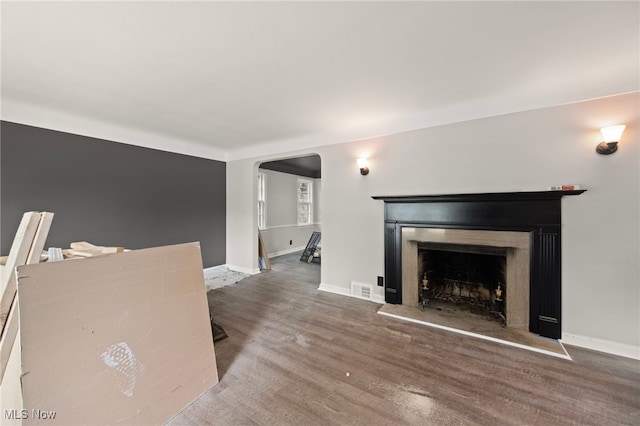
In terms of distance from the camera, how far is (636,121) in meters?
2.13

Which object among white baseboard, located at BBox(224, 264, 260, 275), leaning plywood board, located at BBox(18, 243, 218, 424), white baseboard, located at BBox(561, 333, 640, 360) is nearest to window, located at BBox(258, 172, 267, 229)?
white baseboard, located at BBox(224, 264, 260, 275)

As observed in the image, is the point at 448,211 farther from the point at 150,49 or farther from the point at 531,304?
the point at 150,49

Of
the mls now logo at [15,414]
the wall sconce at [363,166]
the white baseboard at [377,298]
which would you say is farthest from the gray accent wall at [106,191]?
the white baseboard at [377,298]

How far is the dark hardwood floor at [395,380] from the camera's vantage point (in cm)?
155

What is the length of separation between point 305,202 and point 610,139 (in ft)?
21.3

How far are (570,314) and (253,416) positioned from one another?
119 inches

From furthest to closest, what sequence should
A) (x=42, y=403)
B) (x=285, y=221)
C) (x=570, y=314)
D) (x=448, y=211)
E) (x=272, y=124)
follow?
(x=285, y=221) → (x=272, y=124) → (x=448, y=211) → (x=570, y=314) → (x=42, y=403)

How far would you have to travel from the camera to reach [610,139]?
2.12 metres

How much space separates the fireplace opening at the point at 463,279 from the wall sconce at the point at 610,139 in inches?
49.7

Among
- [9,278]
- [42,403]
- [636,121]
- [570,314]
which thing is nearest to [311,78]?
[9,278]

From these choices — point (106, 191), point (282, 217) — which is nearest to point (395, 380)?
point (106, 191)

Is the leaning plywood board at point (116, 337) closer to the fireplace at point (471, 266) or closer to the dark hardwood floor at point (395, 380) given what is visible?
the dark hardwood floor at point (395, 380)

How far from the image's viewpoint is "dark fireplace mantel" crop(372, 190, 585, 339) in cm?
238

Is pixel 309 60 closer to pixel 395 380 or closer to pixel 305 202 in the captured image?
pixel 395 380
